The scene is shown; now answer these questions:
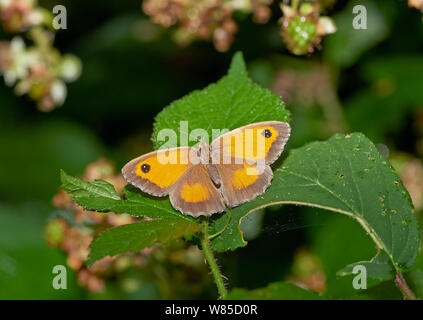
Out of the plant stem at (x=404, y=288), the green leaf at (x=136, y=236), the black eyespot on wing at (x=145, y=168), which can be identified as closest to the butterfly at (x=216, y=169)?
→ the black eyespot on wing at (x=145, y=168)

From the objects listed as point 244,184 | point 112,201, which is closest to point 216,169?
point 244,184

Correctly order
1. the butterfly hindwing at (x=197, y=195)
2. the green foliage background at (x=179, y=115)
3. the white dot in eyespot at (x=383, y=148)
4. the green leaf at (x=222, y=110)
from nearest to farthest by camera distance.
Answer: the butterfly hindwing at (x=197, y=195) → the green leaf at (x=222, y=110) → the green foliage background at (x=179, y=115) → the white dot in eyespot at (x=383, y=148)

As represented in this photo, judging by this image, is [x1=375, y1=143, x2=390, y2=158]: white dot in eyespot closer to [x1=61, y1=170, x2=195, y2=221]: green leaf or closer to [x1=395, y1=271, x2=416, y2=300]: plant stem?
[x1=395, y1=271, x2=416, y2=300]: plant stem

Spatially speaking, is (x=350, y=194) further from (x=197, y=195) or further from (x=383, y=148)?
Answer: (x=383, y=148)

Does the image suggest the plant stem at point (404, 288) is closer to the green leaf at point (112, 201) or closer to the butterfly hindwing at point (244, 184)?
the butterfly hindwing at point (244, 184)
